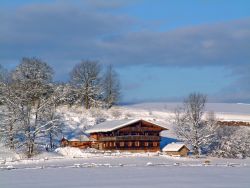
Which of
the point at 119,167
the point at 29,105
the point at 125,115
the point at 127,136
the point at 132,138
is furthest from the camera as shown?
the point at 125,115

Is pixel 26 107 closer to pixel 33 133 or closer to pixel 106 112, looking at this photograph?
pixel 33 133

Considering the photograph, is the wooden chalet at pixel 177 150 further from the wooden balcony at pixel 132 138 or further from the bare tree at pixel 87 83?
the bare tree at pixel 87 83

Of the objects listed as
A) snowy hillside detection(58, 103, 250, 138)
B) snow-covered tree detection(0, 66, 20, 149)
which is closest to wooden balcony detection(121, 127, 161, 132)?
snowy hillside detection(58, 103, 250, 138)

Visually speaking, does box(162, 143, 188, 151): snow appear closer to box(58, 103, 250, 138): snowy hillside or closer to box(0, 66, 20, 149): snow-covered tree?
box(58, 103, 250, 138): snowy hillside

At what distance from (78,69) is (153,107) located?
1987 cm

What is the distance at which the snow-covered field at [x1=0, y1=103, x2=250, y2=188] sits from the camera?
32.0 m

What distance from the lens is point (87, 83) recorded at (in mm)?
96750

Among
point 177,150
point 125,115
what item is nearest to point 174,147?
point 177,150

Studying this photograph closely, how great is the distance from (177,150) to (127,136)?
8.38m

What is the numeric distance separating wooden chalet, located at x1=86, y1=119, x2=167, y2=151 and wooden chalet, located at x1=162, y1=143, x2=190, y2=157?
3770 mm

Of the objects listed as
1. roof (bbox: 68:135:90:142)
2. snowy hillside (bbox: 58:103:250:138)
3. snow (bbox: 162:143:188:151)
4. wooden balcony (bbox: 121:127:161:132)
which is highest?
snowy hillside (bbox: 58:103:250:138)

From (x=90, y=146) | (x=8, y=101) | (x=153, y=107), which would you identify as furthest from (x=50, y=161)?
(x=153, y=107)

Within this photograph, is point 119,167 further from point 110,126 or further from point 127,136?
point 127,136

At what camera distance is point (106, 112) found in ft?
306
